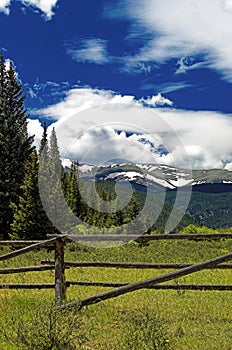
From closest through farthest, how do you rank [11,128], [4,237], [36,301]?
[36,301]
[4,237]
[11,128]

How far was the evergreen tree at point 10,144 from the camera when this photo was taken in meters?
37.4

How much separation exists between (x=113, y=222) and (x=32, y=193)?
55.3 feet

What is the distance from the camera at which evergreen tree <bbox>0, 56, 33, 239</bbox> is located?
37.4 meters

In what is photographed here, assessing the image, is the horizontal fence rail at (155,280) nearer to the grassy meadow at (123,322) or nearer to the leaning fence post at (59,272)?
the grassy meadow at (123,322)

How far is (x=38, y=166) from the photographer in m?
32.5

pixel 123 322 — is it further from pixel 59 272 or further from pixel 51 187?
pixel 51 187

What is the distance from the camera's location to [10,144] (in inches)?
1551

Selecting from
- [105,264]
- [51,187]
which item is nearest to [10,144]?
[51,187]

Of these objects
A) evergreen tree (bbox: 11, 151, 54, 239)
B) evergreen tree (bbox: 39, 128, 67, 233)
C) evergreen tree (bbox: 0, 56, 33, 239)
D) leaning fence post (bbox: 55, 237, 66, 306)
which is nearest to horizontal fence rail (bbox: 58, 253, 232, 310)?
leaning fence post (bbox: 55, 237, 66, 306)

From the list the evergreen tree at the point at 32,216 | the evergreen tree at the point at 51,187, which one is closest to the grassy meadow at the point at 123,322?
the evergreen tree at the point at 32,216

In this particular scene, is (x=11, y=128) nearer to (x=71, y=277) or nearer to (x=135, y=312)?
(x=71, y=277)

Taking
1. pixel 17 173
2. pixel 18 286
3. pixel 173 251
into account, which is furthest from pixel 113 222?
pixel 18 286

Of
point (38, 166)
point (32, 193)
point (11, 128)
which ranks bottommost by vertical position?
point (32, 193)

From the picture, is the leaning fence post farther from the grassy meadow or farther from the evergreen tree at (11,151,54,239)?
the evergreen tree at (11,151,54,239)
